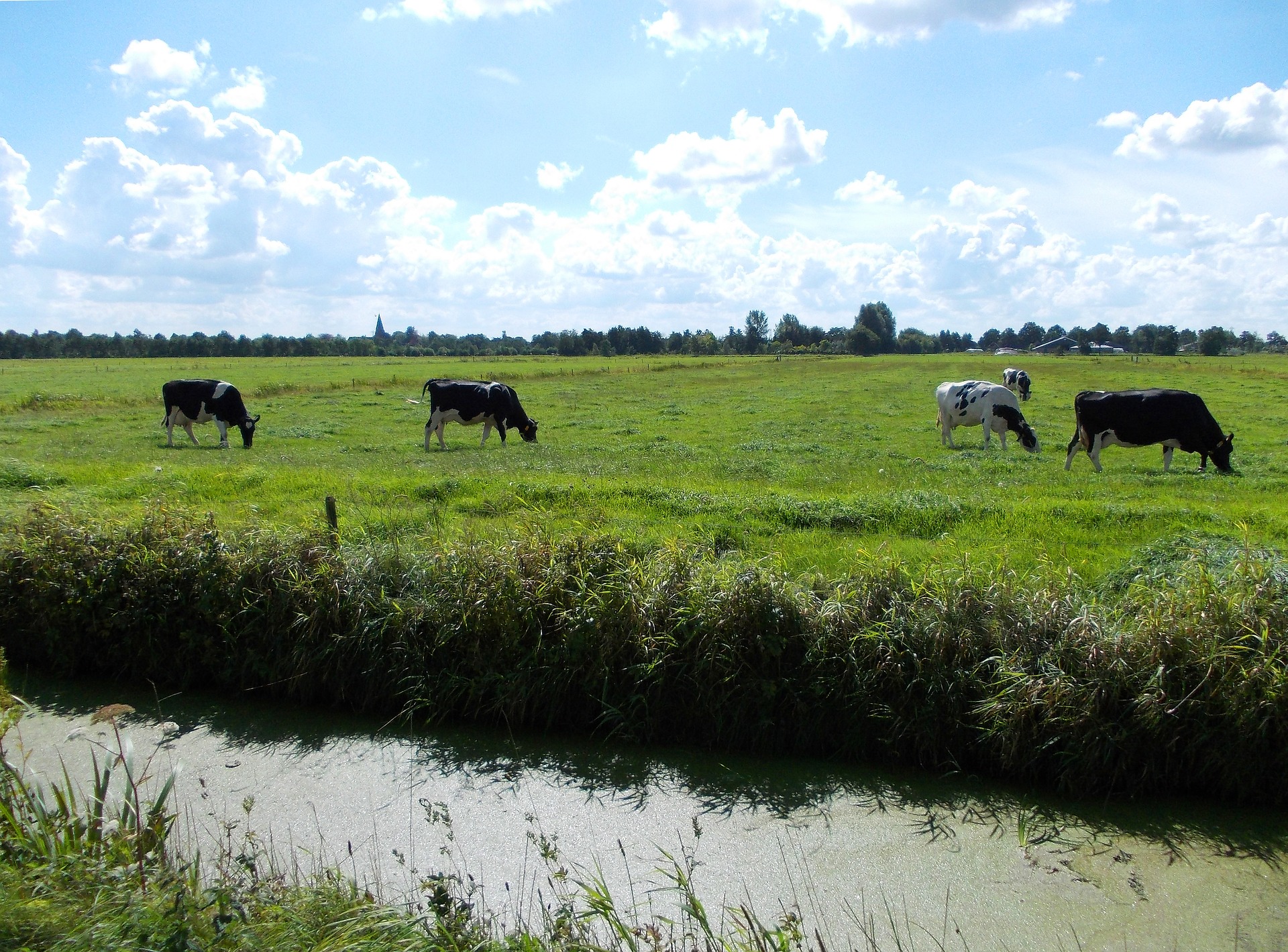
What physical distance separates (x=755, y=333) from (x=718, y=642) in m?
121

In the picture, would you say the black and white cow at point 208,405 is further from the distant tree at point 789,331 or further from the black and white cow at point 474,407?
the distant tree at point 789,331

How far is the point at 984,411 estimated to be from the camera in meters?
21.3

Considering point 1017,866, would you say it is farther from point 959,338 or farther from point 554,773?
point 959,338

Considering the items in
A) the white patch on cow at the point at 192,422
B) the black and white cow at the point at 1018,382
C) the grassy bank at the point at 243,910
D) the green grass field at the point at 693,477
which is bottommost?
the grassy bank at the point at 243,910

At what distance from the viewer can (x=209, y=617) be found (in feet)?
28.6

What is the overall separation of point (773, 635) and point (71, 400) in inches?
1400

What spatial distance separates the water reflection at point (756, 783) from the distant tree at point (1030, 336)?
13708 centimetres

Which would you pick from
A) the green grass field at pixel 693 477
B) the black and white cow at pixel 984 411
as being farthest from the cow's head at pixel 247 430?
the black and white cow at pixel 984 411

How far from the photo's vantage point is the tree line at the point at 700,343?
100062mm

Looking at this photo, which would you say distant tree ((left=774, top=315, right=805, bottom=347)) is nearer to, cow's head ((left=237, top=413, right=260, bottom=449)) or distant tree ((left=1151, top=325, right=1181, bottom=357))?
distant tree ((left=1151, top=325, right=1181, bottom=357))

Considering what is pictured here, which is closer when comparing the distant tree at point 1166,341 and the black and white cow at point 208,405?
the black and white cow at point 208,405

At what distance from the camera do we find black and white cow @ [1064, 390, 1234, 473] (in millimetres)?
16312

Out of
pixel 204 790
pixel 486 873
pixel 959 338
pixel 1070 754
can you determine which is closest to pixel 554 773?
pixel 486 873

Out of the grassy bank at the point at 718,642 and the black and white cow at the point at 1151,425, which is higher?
the black and white cow at the point at 1151,425
